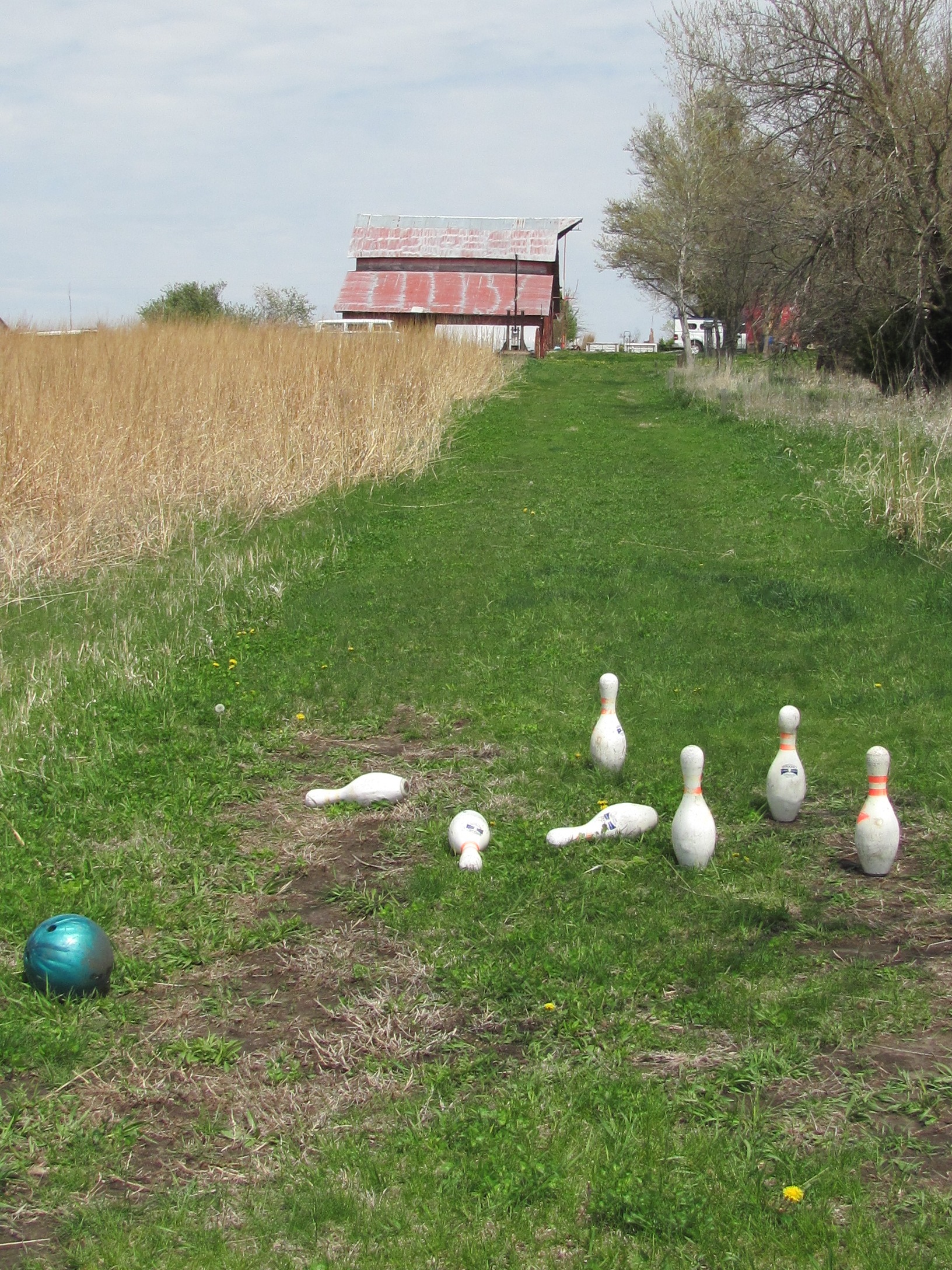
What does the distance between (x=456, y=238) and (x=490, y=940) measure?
46885 millimetres

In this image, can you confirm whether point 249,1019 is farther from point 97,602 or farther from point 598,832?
point 97,602

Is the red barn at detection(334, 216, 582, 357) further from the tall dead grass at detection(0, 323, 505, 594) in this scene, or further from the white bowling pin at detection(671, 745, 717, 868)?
the white bowling pin at detection(671, 745, 717, 868)

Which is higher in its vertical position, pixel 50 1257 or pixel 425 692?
pixel 425 692

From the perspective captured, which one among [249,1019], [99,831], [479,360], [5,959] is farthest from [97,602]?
[479,360]

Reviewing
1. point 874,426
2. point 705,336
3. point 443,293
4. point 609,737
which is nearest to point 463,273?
point 443,293

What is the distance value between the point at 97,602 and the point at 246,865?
186 inches

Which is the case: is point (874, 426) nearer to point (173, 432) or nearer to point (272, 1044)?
point (173, 432)

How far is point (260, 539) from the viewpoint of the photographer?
1079 centimetres

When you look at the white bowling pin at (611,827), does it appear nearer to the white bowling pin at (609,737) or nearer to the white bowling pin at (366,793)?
the white bowling pin at (609,737)

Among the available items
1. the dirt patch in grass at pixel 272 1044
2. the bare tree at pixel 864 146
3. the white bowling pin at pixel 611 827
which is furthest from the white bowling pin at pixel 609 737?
the bare tree at pixel 864 146

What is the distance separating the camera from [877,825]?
4262 mm

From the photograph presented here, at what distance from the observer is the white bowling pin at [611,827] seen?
14.9 ft

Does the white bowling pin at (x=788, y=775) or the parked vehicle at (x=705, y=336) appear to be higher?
the parked vehicle at (x=705, y=336)

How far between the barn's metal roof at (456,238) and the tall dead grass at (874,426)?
2121 centimetres
